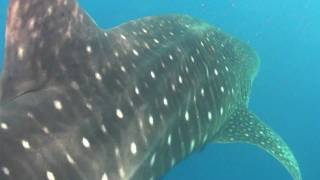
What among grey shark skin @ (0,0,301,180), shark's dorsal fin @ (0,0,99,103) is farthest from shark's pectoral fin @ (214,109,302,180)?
shark's dorsal fin @ (0,0,99,103)

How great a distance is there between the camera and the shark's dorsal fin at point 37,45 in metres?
3.09

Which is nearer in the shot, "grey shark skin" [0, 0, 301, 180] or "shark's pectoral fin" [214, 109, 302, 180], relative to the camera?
"grey shark skin" [0, 0, 301, 180]

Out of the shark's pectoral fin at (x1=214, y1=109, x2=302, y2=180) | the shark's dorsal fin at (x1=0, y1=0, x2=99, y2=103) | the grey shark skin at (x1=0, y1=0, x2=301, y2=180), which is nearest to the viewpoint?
the grey shark skin at (x1=0, y1=0, x2=301, y2=180)

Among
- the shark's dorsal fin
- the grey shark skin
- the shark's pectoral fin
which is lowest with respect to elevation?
the shark's pectoral fin

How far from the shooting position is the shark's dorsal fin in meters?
3.09

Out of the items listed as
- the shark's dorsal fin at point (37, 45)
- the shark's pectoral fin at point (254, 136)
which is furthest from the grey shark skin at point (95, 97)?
the shark's pectoral fin at point (254, 136)

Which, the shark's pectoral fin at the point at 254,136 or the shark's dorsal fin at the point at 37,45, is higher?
the shark's dorsal fin at the point at 37,45

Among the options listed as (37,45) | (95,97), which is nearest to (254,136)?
(95,97)

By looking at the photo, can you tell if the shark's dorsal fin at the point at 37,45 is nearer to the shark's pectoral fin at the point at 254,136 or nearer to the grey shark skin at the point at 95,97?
the grey shark skin at the point at 95,97

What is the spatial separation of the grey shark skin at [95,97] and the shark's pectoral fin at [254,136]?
2.65ft

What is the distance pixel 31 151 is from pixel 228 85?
3266mm

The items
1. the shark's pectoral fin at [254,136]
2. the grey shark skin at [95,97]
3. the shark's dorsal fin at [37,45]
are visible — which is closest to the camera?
the grey shark skin at [95,97]

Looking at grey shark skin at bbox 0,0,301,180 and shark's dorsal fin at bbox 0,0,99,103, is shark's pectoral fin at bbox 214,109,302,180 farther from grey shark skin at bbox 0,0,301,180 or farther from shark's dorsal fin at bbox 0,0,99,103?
shark's dorsal fin at bbox 0,0,99,103

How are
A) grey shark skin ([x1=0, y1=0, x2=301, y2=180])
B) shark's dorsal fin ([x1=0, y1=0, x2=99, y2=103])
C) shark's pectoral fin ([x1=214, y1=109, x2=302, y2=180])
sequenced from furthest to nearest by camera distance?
shark's pectoral fin ([x1=214, y1=109, x2=302, y2=180])
shark's dorsal fin ([x1=0, y1=0, x2=99, y2=103])
grey shark skin ([x1=0, y1=0, x2=301, y2=180])
